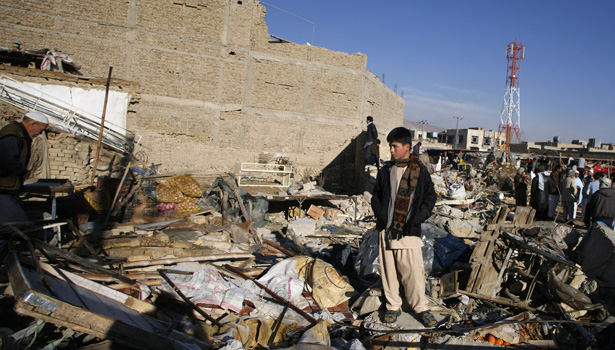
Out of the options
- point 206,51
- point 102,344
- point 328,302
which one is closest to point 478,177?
point 206,51

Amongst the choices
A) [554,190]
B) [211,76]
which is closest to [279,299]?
[554,190]

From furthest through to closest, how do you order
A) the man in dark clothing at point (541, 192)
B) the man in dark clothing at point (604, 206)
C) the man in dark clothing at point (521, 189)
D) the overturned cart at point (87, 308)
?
the man in dark clothing at point (521, 189), the man in dark clothing at point (541, 192), the man in dark clothing at point (604, 206), the overturned cart at point (87, 308)

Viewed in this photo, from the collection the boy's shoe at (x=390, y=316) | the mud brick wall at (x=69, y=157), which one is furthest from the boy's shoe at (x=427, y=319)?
the mud brick wall at (x=69, y=157)

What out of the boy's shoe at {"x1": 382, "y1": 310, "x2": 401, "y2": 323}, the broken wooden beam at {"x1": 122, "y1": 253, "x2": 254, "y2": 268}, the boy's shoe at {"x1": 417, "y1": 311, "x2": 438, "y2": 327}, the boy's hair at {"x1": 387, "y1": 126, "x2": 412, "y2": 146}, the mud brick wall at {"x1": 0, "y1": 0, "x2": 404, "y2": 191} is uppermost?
the mud brick wall at {"x1": 0, "y1": 0, "x2": 404, "y2": 191}

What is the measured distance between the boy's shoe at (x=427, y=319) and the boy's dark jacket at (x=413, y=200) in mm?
717

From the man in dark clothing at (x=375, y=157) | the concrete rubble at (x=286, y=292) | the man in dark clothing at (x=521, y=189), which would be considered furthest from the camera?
the man in dark clothing at (x=521, y=189)

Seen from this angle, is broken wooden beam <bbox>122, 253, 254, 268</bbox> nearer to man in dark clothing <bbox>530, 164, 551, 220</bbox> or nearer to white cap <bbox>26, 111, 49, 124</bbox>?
white cap <bbox>26, 111, 49, 124</bbox>

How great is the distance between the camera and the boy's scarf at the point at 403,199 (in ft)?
11.2

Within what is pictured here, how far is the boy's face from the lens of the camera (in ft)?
11.6

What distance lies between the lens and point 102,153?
11336mm

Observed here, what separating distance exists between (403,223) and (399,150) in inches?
27.1

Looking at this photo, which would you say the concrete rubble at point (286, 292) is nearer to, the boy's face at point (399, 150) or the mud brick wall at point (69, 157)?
the boy's face at point (399, 150)

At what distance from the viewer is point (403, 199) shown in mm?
3469

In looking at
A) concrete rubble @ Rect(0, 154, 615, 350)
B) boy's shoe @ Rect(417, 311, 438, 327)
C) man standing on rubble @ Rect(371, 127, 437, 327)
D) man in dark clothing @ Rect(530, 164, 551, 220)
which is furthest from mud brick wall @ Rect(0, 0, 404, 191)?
boy's shoe @ Rect(417, 311, 438, 327)
